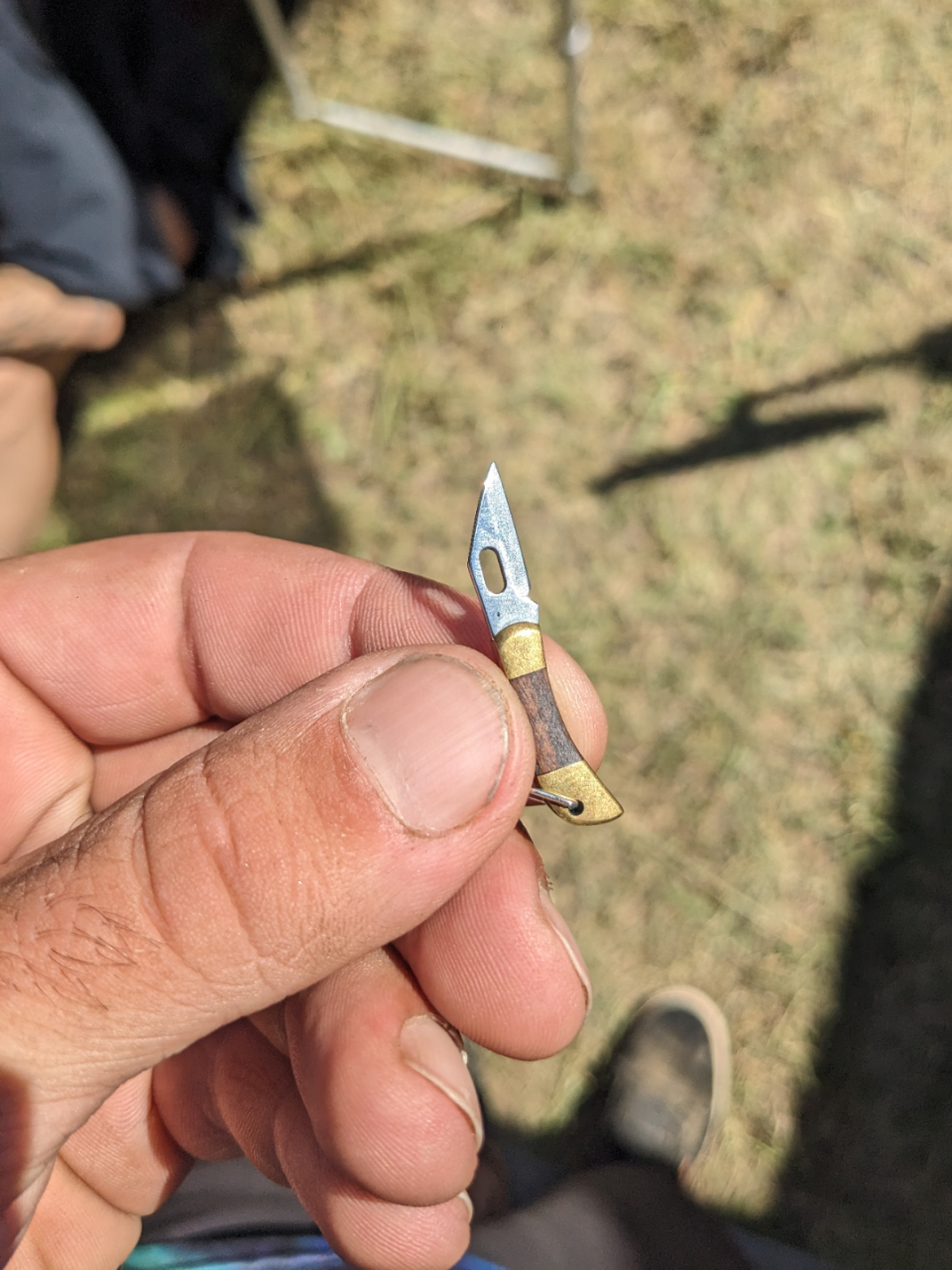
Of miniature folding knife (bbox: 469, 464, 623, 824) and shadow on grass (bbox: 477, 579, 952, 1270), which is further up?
miniature folding knife (bbox: 469, 464, 623, 824)

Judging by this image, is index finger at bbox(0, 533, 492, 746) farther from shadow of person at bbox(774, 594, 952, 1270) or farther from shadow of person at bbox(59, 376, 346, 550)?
shadow of person at bbox(774, 594, 952, 1270)

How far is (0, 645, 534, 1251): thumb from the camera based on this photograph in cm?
147

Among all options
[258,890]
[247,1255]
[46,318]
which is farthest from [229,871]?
[46,318]

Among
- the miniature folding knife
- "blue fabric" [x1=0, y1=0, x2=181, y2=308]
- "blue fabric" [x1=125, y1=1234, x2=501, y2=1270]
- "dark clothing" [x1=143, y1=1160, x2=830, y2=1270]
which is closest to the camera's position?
the miniature folding knife

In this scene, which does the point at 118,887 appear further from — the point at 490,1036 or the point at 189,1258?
the point at 189,1258

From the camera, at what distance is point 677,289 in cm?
368

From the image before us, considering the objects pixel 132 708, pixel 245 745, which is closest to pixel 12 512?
pixel 132 708

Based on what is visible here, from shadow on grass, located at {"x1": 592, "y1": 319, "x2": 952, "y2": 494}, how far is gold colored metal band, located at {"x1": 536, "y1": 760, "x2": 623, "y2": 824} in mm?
2010

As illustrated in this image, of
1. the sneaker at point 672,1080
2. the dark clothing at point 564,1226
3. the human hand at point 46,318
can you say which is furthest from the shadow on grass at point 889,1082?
the human hand at point 46,318

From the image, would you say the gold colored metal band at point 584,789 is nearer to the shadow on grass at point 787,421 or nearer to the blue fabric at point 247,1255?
the blue fabric at point 247,1255

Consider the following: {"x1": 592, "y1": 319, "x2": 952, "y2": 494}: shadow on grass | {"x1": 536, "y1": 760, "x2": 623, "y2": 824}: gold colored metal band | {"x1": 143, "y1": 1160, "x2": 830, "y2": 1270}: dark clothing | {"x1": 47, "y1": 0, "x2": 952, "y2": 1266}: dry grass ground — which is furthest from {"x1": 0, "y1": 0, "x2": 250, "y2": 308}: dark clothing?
{"x1": 143, "y1": 1160, "x2": 830, "y2": 1270}: dark clothing

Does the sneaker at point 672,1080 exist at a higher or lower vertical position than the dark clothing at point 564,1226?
lower

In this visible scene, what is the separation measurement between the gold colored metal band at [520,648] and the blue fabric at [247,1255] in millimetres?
1615

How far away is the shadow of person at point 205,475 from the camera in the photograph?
147 inches
